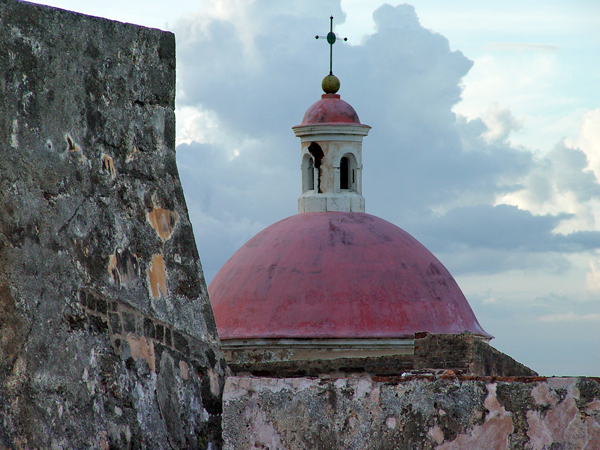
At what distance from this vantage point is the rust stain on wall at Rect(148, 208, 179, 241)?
407 cm

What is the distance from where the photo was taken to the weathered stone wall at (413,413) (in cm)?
350

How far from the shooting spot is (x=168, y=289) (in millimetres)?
4012

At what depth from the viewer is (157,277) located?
157 inches

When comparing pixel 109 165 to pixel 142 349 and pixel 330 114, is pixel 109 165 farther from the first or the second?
pixel 330 114

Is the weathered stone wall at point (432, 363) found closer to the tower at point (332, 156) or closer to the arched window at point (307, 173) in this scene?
the tower at point (332, 156)

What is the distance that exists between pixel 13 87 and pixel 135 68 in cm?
62

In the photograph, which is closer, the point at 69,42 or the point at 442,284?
the point at 69,42

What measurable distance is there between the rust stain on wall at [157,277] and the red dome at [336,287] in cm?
979

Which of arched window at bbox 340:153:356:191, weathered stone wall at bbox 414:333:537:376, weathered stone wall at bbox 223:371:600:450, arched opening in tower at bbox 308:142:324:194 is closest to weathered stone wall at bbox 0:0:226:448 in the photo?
weathered stone wall at bbox 223:371:600:450

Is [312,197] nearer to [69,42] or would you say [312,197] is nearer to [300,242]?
[300,242]

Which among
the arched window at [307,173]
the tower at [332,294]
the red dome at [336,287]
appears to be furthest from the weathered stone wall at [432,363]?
the arched window at [307,173]

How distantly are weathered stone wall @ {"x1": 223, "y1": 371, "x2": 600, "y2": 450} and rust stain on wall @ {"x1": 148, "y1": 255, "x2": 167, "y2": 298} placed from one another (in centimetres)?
47

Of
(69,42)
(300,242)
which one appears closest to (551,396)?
(69,42)

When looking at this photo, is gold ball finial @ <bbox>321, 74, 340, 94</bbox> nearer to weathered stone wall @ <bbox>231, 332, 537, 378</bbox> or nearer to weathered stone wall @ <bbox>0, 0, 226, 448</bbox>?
weathered stone wall @ <bbox>231, 332, 537, 378</bbox>
